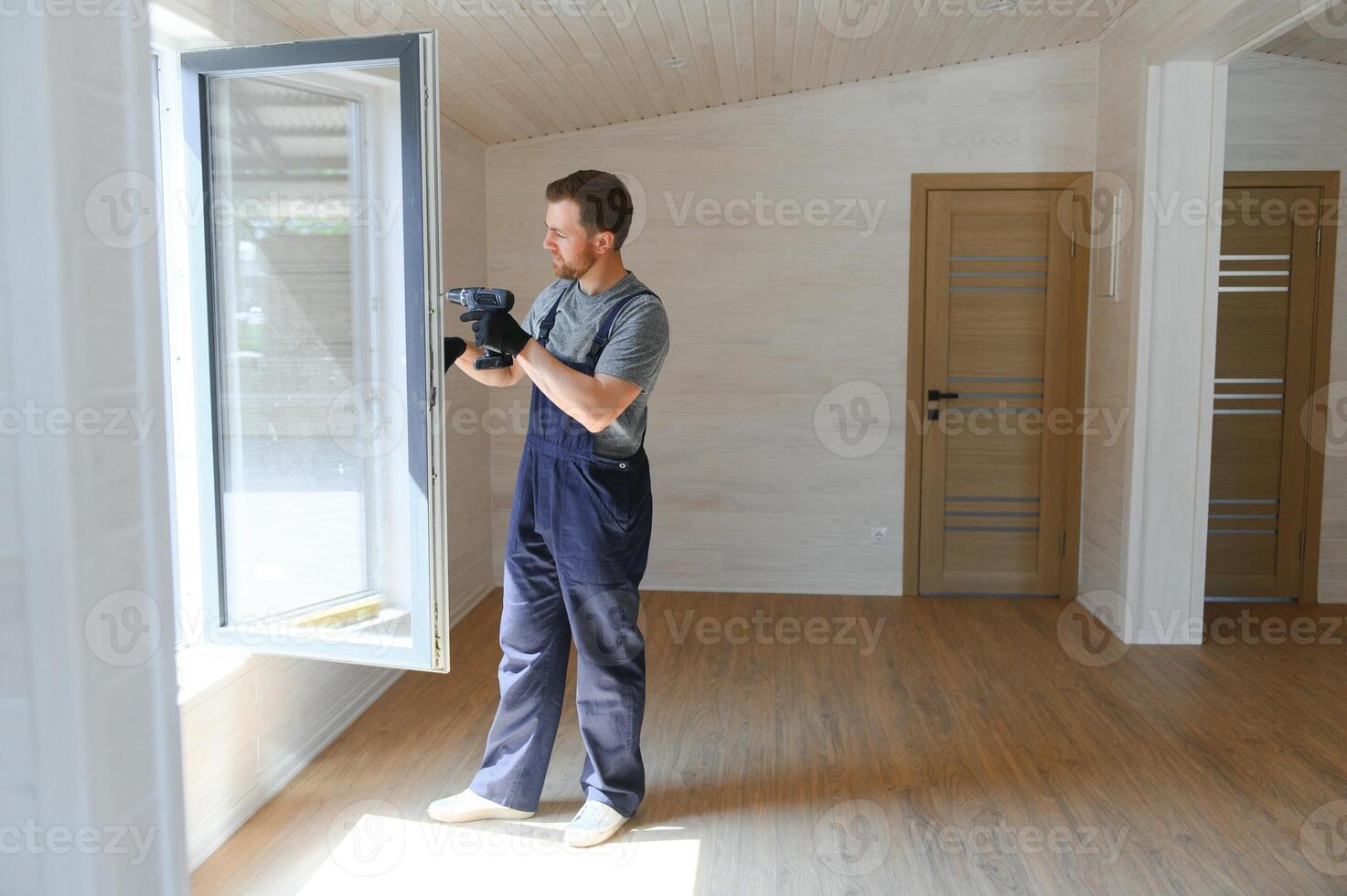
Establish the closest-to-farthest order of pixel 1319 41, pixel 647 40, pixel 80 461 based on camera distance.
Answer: pixel 80 461 → pixel 647 40 → pixel 1319 41

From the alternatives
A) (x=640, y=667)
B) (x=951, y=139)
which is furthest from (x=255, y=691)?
(x=951, y=139)

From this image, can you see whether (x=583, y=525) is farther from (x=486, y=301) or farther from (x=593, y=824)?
(x=593, y=824)

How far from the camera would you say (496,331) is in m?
2.24

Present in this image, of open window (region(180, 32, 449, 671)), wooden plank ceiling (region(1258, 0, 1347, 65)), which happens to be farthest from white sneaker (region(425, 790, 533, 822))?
wooden plank ceiling (region(1258, 0, 1347, 65))

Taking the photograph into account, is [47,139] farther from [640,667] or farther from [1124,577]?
[1124,577]

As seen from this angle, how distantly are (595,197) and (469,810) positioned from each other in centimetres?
158

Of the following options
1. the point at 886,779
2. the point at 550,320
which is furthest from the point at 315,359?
the point at 886,779

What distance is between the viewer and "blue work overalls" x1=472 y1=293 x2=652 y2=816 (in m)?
2.48

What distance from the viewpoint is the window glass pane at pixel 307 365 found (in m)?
2.47

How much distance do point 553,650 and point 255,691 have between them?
817 mm

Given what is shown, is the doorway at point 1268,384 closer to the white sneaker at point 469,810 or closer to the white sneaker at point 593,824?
the white sneaker at point 593,824

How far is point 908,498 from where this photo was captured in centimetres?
504

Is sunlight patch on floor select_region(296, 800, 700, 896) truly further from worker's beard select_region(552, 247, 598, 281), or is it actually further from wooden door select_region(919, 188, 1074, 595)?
wooden door select_region(919, 188, 1074, 595)

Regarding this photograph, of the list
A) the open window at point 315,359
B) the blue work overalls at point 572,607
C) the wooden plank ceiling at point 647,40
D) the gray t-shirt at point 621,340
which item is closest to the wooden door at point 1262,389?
the wooden plank ceiling at point 647,40
